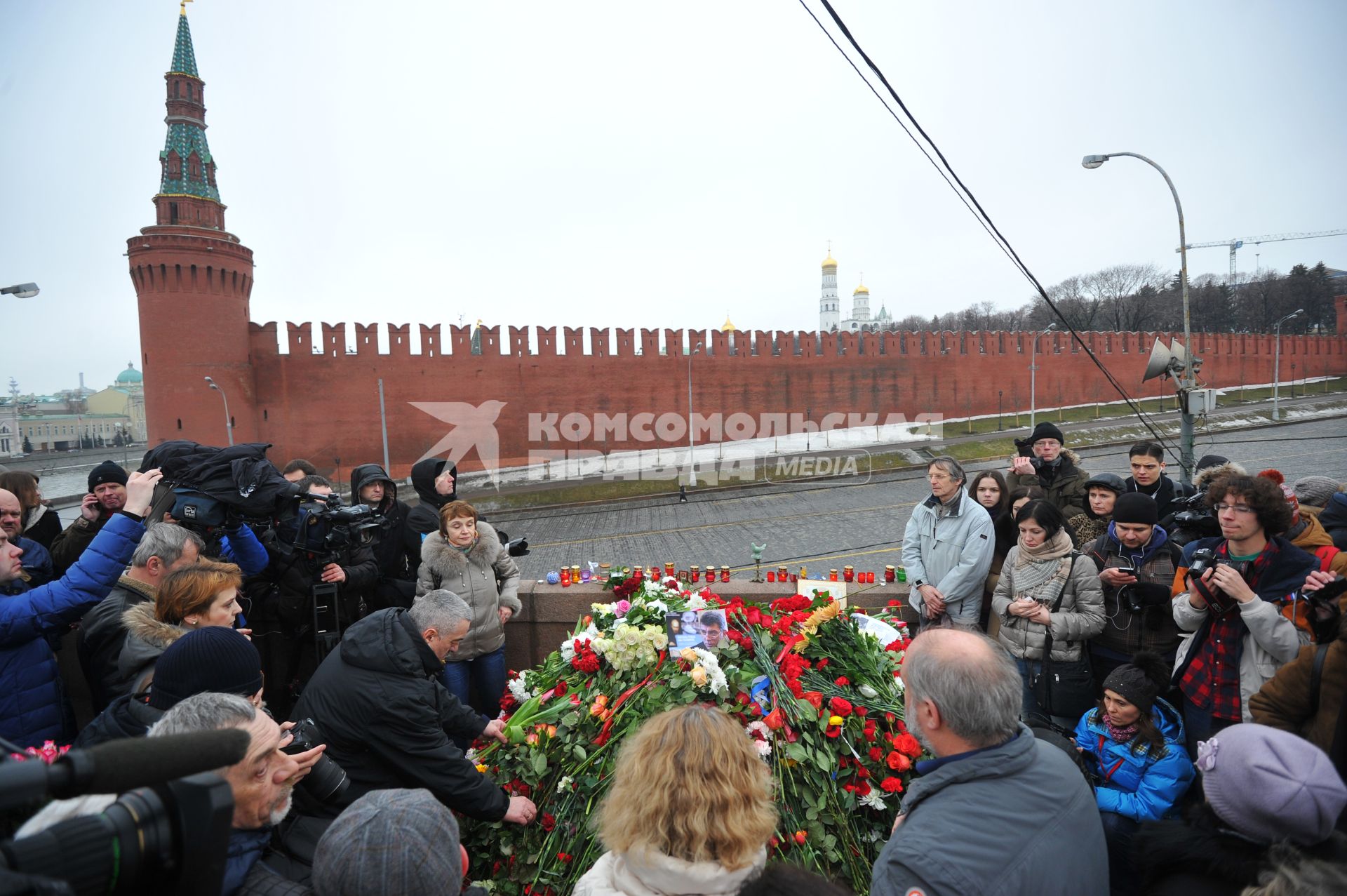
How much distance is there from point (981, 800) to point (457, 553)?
9.43 feet

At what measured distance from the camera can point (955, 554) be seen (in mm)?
3914

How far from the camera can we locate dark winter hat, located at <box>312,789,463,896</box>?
4.58 feet

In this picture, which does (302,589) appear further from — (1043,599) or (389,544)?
(1043,599)

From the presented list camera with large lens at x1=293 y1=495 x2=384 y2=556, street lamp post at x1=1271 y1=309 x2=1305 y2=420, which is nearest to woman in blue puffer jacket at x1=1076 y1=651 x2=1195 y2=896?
camera with large lens at x1=293 y1=495 x2=384 y2=556

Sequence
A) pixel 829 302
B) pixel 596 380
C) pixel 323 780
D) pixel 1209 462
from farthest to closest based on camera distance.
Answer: pixel 829 302
pixel 596 380
pixel 1209 462
pixel 323 780

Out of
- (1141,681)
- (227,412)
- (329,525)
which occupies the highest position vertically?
(227,412)

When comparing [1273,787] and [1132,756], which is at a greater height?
[1273,787]

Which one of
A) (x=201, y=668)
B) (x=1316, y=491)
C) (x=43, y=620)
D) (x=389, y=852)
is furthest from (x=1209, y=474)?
(x=43, y=620)

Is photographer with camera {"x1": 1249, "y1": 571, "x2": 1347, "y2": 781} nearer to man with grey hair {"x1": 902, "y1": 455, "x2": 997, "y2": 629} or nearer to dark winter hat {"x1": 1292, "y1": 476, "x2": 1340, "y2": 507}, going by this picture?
man with grey hair {"x1": 902, "y1": 455, "x2": 997, "y2": 629}

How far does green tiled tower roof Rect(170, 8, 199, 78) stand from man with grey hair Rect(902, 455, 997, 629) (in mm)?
32674

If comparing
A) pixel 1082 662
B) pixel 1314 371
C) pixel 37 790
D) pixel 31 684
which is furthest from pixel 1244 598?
pixel 1314 371

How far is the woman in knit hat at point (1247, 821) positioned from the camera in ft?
4.81

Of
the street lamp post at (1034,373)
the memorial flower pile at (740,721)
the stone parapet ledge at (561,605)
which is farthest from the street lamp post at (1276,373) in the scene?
the memorial flower pile at (740,721)

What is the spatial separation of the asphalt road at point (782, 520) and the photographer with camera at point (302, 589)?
9.54 m
